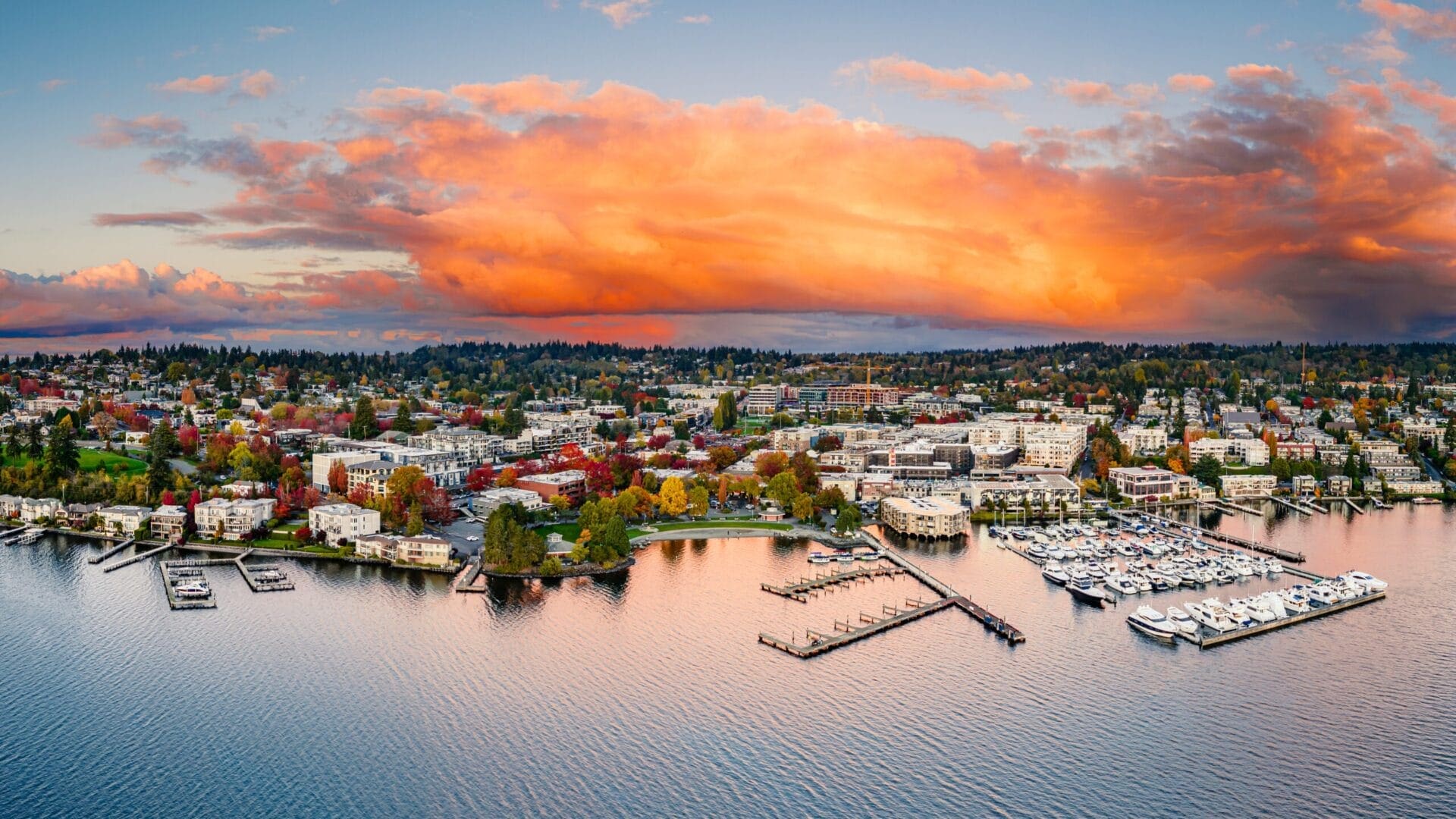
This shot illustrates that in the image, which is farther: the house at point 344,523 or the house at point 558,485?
the house at point 558,485

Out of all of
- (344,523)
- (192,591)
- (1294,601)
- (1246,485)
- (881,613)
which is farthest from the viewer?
(1246,485)

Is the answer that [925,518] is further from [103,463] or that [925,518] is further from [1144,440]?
[103,463]

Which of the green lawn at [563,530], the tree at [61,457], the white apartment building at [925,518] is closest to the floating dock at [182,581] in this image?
the green lawn at [563,530]

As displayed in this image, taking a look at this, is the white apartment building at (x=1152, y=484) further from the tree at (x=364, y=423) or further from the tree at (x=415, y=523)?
the tree at (x=364, y=423)

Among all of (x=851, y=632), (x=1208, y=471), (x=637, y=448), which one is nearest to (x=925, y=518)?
(x=851, y=632)

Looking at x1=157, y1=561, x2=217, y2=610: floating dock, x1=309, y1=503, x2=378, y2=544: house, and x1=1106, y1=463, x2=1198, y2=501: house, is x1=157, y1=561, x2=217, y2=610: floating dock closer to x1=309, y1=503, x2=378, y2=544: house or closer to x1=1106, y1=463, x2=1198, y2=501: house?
x1=309, y1=503, x2=378, y2=544: house

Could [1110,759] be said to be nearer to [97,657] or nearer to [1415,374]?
[97,657]
